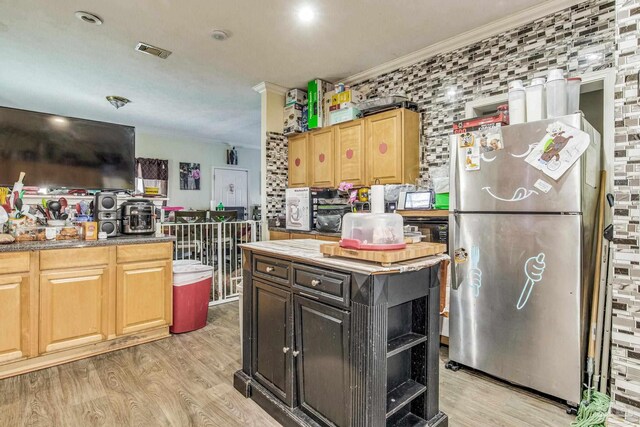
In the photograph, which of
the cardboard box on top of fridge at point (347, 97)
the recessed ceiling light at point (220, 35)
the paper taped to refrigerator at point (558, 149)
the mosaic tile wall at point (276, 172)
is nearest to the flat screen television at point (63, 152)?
the recessed ceiling light at point (220, 35)

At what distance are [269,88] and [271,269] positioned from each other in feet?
10.0

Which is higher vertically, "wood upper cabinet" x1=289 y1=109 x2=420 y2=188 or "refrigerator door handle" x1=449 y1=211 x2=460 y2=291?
"wood upper cabinet" x1=289 y1=109 x2=420 y2=188

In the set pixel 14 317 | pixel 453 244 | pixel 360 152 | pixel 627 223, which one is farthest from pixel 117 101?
pixel 627 223

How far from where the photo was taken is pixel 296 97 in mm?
4211

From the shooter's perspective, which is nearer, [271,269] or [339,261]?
[339,261]

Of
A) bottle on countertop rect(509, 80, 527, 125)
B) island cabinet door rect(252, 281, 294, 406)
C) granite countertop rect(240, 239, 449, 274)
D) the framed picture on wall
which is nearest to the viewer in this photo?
granite countertop rect(240, 239, 449, 274)

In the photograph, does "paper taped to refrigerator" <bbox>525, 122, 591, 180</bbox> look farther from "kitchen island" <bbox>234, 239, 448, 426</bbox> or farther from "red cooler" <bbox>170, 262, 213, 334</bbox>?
"red cooler" <bbox>170, 262, 213, 334</bbox>

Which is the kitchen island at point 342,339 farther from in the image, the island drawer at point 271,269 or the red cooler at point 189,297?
the red cooler at point 189,297

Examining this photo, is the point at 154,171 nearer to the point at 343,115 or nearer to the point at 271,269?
the point at 343,115

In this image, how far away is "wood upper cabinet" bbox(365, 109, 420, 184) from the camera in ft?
10.5

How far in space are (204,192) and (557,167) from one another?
6.83 meters

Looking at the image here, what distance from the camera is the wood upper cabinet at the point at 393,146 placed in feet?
10.5

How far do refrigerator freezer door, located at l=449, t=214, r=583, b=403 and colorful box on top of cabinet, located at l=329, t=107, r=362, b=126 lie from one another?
1.81m

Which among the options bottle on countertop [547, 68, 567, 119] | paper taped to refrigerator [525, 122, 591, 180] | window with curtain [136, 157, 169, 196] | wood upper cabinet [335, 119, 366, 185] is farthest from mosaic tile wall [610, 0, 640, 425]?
window with curtain [136, 157, 169, 196]
